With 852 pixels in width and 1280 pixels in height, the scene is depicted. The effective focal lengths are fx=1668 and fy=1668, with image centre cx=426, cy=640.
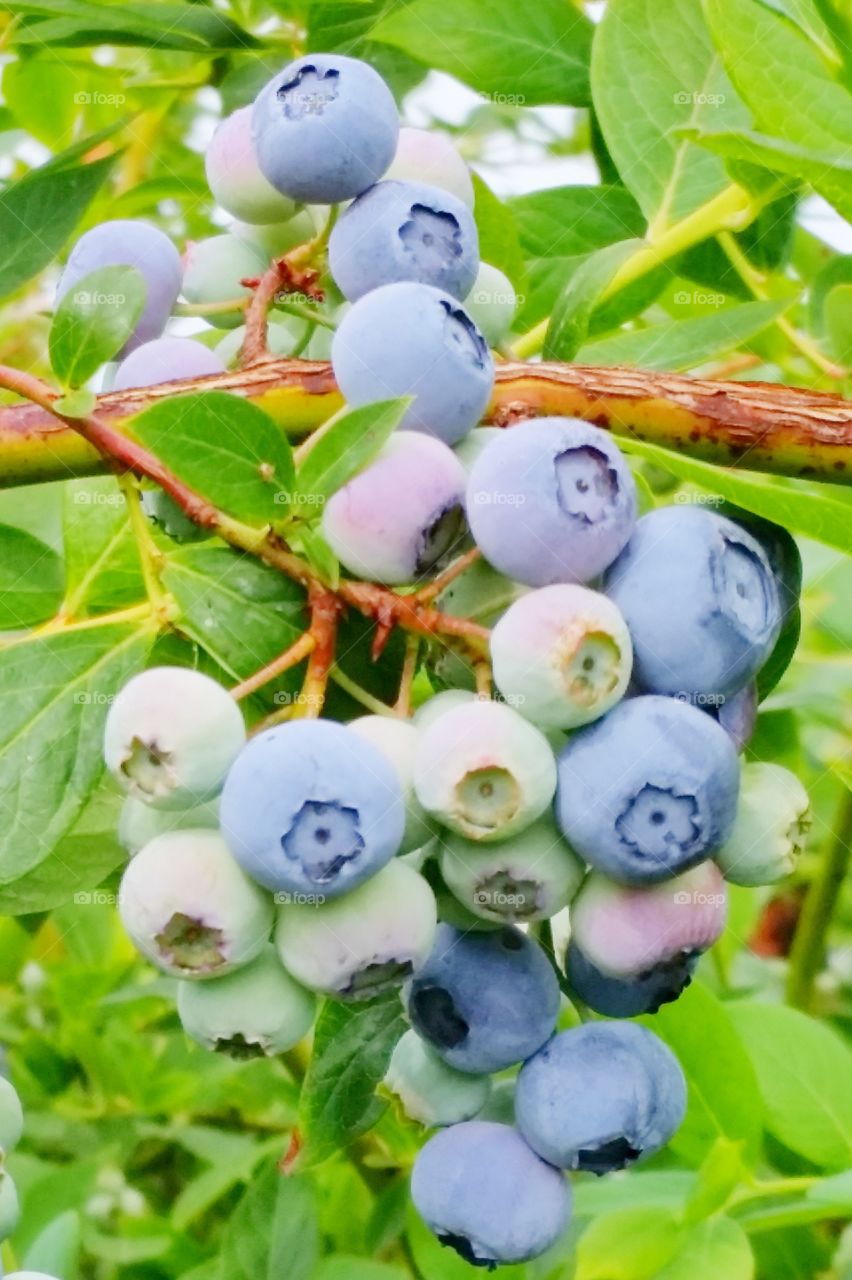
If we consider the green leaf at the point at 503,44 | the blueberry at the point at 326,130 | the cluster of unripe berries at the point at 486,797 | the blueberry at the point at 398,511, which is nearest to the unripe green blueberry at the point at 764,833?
the cluster of unripe berries at the point at 486,797

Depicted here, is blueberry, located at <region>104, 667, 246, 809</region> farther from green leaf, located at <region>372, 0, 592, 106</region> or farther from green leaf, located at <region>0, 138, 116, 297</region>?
green leaf, located at <region>372, 0, 592, 106</region>

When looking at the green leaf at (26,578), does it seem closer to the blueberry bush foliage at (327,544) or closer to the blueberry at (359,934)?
the blueberry bush foliage at (327,544)

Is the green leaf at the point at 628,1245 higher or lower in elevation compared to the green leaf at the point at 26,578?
lower

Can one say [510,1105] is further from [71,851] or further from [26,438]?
[26,438]

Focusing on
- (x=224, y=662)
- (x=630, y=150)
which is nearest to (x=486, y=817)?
(x=224, y=662)

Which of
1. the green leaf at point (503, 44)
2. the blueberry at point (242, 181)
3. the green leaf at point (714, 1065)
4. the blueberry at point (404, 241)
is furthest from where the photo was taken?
the green leaf at point (503, 44)

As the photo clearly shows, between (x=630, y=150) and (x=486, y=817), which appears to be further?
(x=630, y=150)
